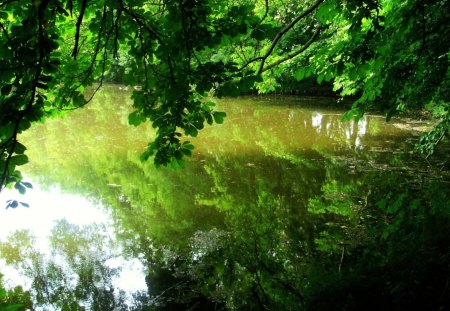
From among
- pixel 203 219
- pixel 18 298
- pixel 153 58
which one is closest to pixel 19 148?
pixel 153 58

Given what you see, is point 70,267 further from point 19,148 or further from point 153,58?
point 19,148

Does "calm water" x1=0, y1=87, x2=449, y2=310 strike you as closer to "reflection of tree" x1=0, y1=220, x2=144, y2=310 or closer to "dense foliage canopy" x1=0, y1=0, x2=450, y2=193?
"reflection of tree" x1=0, y1=220, x2=144, y2=310

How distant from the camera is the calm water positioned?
16.3ft

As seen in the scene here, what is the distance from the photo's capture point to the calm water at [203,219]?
4.96 m

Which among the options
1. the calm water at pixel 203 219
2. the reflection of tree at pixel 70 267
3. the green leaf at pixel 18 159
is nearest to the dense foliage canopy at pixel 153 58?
the green leaf at pixel 18 159

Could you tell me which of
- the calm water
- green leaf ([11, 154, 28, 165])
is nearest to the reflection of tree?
the calm water

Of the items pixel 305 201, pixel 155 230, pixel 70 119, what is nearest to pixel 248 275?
pixel 155 230

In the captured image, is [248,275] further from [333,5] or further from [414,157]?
[414,157]

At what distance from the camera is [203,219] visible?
23.1 feet

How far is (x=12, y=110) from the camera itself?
139cm

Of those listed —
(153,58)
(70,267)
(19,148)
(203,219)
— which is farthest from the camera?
(203,219)

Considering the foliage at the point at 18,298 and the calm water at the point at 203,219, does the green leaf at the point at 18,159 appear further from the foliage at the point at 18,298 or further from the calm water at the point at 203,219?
the foliage at the point at 18,298

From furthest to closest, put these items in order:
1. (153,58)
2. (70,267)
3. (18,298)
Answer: (70,267)
(18,298)
(153,58)

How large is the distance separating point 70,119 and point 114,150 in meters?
7.56
